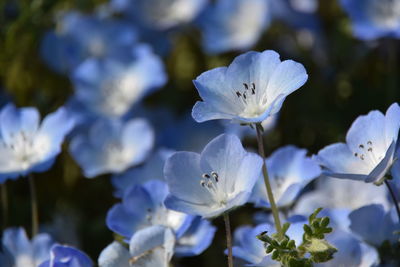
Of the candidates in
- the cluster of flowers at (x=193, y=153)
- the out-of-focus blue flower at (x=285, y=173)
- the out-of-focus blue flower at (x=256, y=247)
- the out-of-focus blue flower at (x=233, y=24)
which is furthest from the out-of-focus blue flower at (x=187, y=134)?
the out-of-focus blue flower at (x=256, y=247)

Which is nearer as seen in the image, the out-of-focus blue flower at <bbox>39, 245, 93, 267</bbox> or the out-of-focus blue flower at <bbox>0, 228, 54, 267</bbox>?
the out-of-focus blue flower at <bbox>39, 245, 93, 267</bbox>

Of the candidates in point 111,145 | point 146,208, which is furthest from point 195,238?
point 111,145

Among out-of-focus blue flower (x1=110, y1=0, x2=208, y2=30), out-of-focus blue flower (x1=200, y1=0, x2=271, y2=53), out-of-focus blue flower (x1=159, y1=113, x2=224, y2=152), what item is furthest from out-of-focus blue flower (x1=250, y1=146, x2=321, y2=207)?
out-of-focus blue flower (x1=110, y1=0, x2=208, y2=30)

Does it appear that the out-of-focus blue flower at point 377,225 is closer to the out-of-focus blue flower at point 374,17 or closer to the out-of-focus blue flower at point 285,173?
the out-of-focus blue flower at point 285,173

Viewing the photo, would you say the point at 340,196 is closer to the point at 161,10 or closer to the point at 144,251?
the point at 144,251

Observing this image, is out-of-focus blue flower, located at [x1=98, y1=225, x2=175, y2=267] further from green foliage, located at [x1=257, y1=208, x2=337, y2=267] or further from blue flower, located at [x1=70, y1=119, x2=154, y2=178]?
blue flower, located at [x1=70, y1=119, x2=154, y2=178]

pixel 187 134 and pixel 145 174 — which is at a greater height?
pixel 145 174
